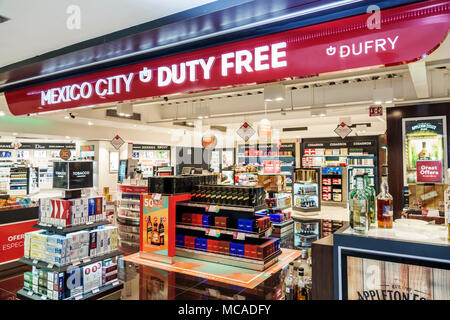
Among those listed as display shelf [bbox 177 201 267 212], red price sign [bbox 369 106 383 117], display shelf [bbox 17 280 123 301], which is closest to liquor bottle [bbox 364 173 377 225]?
display shelf [bbox 177 201 267 212]

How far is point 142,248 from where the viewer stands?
228 inches

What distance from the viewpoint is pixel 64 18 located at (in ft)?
8.52

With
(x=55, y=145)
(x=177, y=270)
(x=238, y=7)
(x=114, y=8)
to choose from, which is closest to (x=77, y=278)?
(x=177, y=270)

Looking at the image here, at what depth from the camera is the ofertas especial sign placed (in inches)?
67.4

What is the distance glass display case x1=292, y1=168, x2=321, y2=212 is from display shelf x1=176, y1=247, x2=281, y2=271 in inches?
191

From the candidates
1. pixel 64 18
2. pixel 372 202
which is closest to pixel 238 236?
pixel 372 202

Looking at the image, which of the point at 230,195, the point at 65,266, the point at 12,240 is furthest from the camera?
the point at 230,195

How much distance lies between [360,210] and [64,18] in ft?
9.33

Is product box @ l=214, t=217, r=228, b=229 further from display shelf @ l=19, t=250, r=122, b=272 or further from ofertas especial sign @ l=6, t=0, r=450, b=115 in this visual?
ofertas especial sign @ l=6, t=0, r=450, b=115

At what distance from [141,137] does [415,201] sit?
11.9 meters

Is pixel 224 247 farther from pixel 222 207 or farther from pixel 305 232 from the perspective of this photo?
pixel 305 232

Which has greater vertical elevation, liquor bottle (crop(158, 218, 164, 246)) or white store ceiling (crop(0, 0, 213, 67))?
white store ceiling (crop(0, 0, 213, 67))

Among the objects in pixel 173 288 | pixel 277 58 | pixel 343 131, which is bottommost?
pixel 173 288
